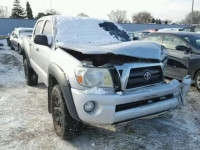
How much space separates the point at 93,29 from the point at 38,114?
187 cm

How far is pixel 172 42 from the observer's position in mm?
6062

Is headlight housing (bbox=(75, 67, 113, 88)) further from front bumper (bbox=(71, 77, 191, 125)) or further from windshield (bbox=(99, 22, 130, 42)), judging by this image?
windshield (bbox=(99, 22, 130, 42))

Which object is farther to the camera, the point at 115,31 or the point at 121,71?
the point at 115,31

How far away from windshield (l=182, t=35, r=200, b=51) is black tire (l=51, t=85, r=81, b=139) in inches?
160

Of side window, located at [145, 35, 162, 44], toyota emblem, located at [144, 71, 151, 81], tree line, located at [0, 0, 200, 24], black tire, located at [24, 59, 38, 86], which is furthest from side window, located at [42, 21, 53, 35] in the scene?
tree line, located at [0, 0, 200, 24]

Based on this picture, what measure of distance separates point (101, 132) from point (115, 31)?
6.86 feet

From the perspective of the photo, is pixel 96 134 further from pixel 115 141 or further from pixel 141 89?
pixel 141 89

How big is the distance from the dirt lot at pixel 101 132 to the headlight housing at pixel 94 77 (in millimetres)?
907

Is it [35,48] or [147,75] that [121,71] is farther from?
[35,48]

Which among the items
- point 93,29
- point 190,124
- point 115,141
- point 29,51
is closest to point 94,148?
point 115,141

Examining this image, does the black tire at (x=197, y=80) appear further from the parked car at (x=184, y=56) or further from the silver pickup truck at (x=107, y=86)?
the silver pickup truck at (x=107, y=86)

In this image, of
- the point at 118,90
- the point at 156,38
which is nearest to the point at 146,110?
the point at 118,90

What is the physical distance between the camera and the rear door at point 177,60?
546 centimetres

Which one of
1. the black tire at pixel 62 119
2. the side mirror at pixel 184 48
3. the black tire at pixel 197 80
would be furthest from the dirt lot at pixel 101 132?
the side mirror at pixel 184 48
